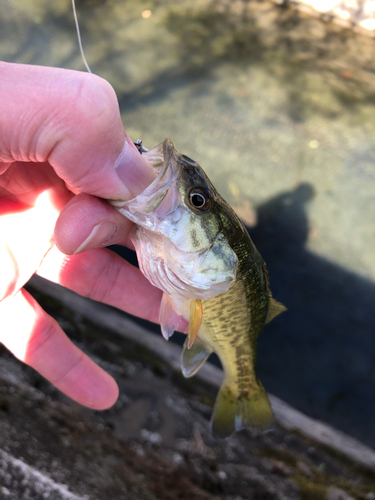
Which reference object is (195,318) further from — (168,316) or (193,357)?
(193,357)

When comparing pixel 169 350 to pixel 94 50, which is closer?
pixel 169 350

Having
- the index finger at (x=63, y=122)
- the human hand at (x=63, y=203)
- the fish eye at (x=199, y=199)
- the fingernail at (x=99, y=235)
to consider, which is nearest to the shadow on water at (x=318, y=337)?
the human hand at (x=63, y=203)

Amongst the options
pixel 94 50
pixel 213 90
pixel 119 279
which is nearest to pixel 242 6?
pixel 213 90

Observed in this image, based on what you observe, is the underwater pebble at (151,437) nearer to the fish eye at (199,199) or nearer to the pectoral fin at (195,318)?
the pectoral fin at (195,318)

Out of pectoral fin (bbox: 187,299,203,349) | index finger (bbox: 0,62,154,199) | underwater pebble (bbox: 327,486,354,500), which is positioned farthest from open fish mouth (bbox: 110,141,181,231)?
underwater pebble (bbox: 327,486,354,500)

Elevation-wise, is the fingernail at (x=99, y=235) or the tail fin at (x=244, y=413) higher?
the fingernail at (x=99, y=235)

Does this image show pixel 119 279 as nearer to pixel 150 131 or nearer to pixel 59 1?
pixel 150 131

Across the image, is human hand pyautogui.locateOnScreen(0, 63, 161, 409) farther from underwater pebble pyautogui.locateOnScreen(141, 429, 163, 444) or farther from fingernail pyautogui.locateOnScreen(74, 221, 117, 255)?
underwater pebble pyautogui.locateOnScreen(141, 429, 163, 444)
